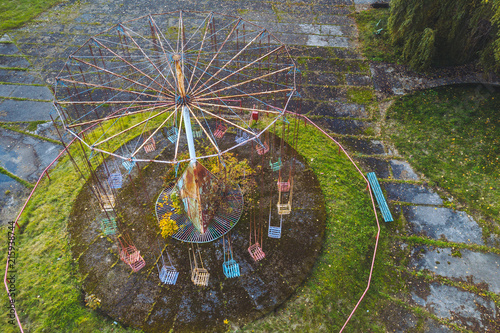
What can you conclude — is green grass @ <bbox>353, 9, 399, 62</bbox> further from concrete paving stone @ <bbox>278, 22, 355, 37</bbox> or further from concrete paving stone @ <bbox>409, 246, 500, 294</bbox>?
concrete paving stone @ <bbox>409, 246, 500, 294</bbox>

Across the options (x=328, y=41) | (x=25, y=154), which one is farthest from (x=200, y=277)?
(x=328, y=41)

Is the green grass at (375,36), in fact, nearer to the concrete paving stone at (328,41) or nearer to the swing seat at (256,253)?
the concrete paving stone at (328,41)

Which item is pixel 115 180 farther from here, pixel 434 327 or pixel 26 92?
pixel 434 327

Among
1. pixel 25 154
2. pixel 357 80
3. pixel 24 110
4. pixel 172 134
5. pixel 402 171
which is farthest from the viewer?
pixel 357 80

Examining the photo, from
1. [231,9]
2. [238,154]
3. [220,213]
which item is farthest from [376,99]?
[231,9]

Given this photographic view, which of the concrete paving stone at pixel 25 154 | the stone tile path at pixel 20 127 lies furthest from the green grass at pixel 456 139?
the stone tile path at pixel 20 127

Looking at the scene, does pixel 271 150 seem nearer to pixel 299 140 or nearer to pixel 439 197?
pixel 299 140
